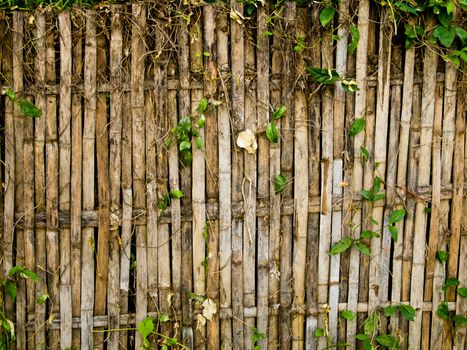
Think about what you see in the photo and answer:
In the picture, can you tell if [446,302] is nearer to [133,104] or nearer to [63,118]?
[133,104]

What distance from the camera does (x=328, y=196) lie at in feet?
11.0

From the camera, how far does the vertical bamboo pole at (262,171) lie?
3254mm

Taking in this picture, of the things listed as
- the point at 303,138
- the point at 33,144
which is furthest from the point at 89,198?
the point at 303,138

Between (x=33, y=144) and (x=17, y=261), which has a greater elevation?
(x=33, y=144)

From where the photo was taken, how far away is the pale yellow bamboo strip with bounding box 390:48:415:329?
3338mm

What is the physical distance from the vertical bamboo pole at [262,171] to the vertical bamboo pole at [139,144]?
62cm

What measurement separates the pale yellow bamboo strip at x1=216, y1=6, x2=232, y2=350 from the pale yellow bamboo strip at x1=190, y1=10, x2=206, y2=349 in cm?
9

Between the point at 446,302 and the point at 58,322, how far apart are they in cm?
219

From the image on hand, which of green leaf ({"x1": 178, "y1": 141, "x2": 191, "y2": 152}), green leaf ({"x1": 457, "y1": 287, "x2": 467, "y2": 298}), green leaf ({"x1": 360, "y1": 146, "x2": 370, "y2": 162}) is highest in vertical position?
green leaf ({"x1": 178, "y1": 141, "x2": 191, "y2": 152})

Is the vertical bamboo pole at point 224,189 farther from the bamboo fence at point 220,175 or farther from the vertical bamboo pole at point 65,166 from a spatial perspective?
the vertical bamboo pole at point 65,166

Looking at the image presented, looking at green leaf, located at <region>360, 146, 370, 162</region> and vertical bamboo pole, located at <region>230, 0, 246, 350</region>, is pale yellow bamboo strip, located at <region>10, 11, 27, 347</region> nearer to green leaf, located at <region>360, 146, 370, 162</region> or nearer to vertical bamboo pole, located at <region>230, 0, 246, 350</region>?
vertical bamboo pole, located at <region>230, 0, 246, 350</region>

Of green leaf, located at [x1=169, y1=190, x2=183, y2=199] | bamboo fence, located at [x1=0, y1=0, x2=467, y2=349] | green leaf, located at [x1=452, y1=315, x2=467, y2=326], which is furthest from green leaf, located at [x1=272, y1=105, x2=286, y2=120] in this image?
green leaf, located at [x1=452, y1=315, x2=467, y2=326]

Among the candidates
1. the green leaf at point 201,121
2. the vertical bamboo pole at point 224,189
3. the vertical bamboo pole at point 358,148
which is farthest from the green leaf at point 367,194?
the green leaf at point 201,121

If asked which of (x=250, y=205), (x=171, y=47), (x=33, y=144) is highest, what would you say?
(x=171, y=47)
